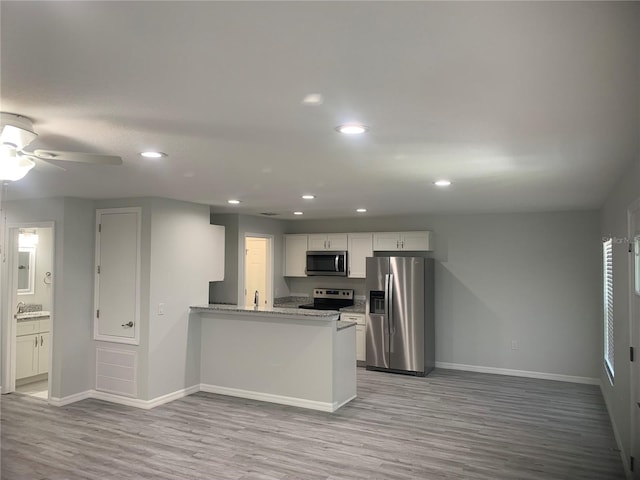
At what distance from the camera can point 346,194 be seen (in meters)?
4.88

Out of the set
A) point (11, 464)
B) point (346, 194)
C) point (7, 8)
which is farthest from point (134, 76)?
point (11, 464)

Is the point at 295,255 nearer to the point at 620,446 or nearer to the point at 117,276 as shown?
the point at 117,276

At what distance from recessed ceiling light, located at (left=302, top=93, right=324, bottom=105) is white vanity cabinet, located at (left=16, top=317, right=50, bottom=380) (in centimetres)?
580

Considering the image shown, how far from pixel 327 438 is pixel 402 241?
12.0 feet

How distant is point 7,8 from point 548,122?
2.23 m

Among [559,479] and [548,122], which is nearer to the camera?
[548,122]

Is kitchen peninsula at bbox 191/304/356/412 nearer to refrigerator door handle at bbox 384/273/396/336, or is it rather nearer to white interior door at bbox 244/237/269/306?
refrigerator door handle at bbox 384/273/396/336

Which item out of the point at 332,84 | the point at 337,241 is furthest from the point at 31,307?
the point at 332,84

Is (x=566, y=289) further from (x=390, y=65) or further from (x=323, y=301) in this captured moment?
(x=390, y=65)

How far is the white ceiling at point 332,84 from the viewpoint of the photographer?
132cm

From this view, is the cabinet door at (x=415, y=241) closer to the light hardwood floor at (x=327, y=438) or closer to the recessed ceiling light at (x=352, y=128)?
the light hardwood floor at (x=327, y=438)

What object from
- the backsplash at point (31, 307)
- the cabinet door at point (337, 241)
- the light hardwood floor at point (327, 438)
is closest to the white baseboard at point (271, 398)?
the light hardwood floor at point (327, 438)

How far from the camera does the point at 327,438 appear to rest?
14.1 feet

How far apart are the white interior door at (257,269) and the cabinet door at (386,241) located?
190 cm
